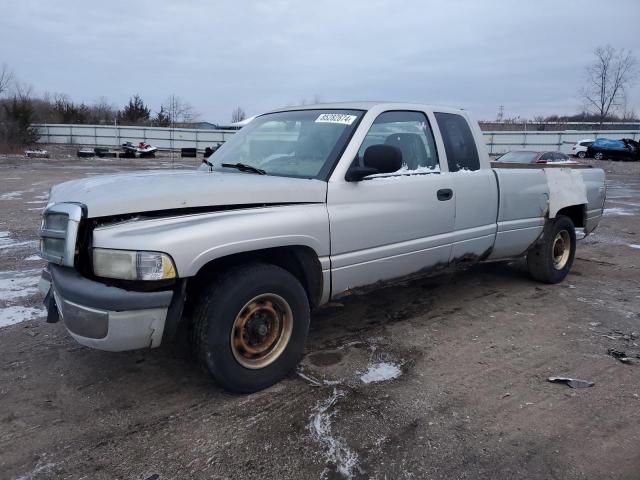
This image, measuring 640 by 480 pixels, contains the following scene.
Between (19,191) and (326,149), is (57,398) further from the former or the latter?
(19,191)

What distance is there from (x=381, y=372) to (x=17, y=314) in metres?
3.24

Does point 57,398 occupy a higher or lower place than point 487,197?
lower

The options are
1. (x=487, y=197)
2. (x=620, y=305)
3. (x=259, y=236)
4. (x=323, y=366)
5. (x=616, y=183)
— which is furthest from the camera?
(x=616, y=183)

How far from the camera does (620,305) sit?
5.17 m

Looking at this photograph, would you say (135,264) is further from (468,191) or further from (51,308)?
(468,191)

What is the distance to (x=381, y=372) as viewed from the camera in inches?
141

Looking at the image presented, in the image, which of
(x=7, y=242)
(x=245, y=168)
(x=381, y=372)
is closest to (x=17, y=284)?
(x=7, y=242)

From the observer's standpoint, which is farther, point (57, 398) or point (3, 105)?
point (3, 105)

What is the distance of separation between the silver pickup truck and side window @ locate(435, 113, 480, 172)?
0.01 m

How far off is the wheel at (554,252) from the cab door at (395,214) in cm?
179

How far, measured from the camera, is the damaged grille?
2.80 metres

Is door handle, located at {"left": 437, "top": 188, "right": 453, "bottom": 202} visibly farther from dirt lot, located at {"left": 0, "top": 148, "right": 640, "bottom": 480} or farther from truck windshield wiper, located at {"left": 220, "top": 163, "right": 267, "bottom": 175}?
truck windshield wiper, located at {"left": 220, "top": 163, "right": 267, "bottom": 175}

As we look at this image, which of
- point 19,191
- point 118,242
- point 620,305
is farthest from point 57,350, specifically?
point 19,191

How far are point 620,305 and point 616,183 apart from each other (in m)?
18.8
